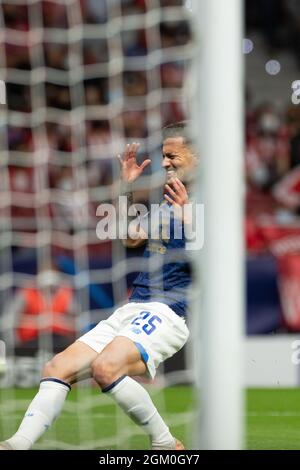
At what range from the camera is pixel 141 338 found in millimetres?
4016

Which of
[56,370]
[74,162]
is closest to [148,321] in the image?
[56,370]

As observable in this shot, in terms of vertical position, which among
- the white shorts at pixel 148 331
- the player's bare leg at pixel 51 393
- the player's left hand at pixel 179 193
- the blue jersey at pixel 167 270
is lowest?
the player's bare leg at pixel 51 393

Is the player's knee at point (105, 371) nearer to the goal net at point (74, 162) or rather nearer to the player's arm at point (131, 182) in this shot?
the player's arm at point (131, 182)

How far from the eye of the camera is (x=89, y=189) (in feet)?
26.3

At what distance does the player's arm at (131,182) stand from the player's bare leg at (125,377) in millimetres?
427

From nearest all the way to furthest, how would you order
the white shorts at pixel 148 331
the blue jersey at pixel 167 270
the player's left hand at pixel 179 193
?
the player's left hand at pixel 179 193
the white shorts at pixel 148 331
the blue jersey at pixel 167 270

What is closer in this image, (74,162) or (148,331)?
(148,331)

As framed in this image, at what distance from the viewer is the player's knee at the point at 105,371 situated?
395 cm

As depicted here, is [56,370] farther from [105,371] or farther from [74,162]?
[74,162]

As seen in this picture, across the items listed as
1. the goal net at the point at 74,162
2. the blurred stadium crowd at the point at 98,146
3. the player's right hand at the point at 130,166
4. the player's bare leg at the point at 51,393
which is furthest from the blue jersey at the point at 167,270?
the blurred stadium crowd at the point at 98,146

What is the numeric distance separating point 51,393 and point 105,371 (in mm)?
210

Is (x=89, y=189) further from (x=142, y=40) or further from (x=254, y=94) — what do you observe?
(x=254, y=94)
